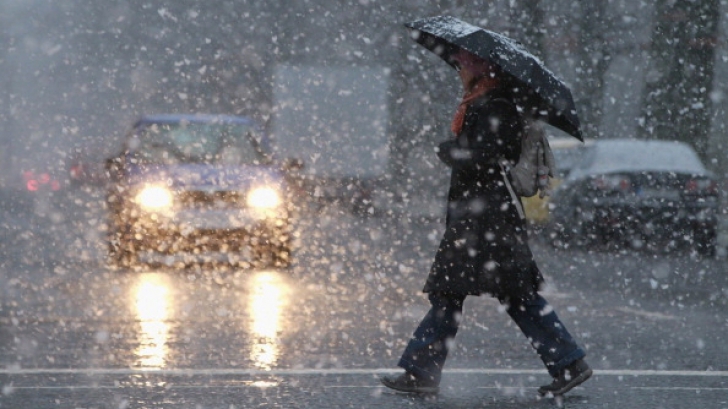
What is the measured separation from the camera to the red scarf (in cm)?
606

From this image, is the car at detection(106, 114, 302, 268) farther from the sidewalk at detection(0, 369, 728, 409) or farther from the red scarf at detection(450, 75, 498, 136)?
the red scarf at detection(450, 75, 498, 136)

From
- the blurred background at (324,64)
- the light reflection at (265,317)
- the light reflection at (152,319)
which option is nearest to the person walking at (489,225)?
the light reflection at (265,317)

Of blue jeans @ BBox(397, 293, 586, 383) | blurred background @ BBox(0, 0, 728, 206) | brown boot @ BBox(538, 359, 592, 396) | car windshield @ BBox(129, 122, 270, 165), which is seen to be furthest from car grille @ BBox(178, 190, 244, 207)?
blurred background @ BBox(0, 0, 728, 206)

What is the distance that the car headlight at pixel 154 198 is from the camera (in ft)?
40.6

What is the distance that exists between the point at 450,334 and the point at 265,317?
289 cm

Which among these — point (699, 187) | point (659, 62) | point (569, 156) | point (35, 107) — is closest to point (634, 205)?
point (699, 187)

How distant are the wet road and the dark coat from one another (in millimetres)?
539

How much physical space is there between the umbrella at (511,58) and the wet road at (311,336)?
4.24 ft

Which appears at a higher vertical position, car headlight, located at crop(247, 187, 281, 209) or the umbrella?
the umbrella

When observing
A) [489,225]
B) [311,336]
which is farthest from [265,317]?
[489,225]

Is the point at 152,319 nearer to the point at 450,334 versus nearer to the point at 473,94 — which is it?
the point at 450,334

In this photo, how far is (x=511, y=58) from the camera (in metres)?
5.92

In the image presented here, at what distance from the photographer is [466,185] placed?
239 inches

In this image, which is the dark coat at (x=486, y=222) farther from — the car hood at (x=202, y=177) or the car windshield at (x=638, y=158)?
the car windshield at (x=638, y=158)
